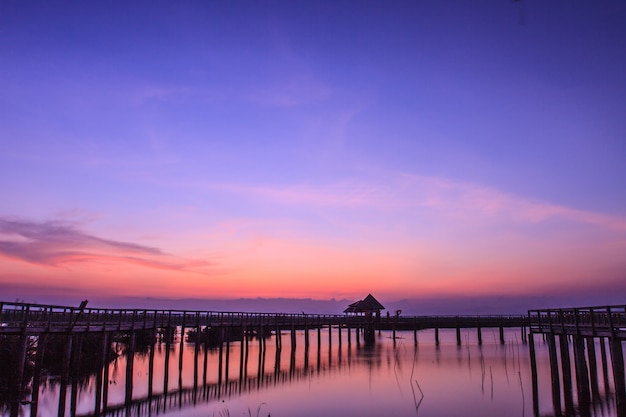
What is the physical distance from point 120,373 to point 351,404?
65.9 feet

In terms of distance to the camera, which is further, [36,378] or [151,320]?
[151,320]

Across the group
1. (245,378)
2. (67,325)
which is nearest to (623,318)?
(245,378)

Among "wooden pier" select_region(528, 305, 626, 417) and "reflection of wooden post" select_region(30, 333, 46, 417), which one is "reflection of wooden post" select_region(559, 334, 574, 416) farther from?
"reflection of wooden post" select_region(30, 333, 46, 417)

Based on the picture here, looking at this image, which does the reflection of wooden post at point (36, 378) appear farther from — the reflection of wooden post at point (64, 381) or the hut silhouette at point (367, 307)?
the hut silhouette at point (367, 307)

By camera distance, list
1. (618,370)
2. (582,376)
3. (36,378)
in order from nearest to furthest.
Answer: (618,370), (582,376), (36,378)

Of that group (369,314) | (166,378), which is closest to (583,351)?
(166,378)

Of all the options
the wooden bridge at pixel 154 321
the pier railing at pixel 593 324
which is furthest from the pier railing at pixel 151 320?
the pier railing at pixel 593 324

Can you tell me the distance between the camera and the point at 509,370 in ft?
134

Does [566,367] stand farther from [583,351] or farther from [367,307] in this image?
[367,307]

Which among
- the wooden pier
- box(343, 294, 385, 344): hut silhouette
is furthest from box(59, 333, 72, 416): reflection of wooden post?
box(343, 294, 385, 344): hut silhouette

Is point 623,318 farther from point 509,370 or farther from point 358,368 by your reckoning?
point 358,368

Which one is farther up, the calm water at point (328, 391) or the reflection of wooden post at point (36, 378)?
the reflection of wooden post at point (36, 378)

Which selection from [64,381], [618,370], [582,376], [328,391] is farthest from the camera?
[328,391]

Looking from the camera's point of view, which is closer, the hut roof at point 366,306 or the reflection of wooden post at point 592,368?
the reflection of wooden post at point 592,368
